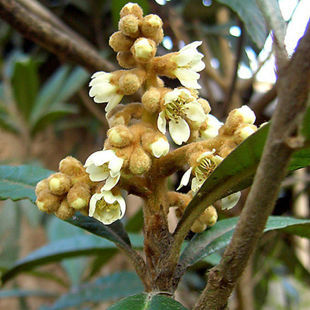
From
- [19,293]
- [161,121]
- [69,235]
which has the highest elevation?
[161,121]

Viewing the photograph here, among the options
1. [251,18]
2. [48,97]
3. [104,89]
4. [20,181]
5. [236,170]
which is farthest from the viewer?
[48,97]

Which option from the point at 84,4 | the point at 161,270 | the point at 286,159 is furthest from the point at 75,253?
the point at 84,4

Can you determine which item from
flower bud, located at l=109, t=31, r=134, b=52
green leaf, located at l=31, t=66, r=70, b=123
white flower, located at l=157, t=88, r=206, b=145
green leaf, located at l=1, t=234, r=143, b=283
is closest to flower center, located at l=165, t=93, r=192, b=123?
white flower, located at l=157, t=88, r=206, b=145

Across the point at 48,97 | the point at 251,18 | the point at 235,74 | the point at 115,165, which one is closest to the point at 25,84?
the point at 48,97

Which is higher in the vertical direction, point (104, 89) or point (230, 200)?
point (104, 89)

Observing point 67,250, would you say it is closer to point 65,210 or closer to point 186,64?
point 65,210

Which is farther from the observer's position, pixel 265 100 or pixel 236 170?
pixel 265 100

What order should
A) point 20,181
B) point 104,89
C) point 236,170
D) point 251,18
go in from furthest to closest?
point 251,18, point 20,181, point 104,89, point 236,170
